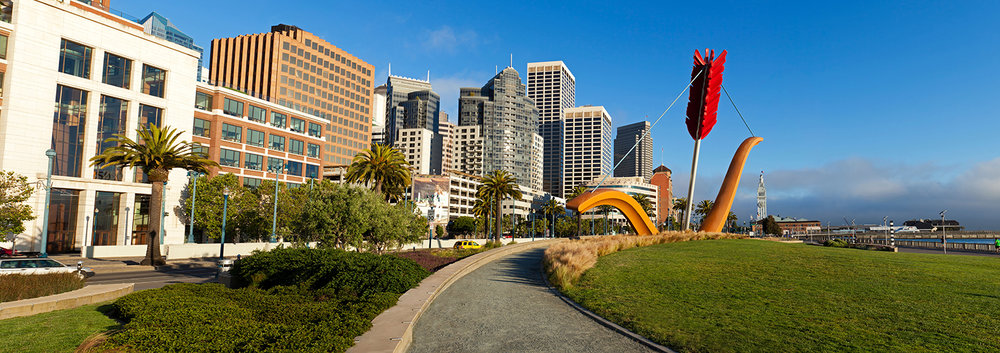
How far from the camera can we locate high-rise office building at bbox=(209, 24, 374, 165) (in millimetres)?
130000

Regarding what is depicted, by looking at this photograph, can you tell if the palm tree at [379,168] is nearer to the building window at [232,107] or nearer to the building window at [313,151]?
the building window at [232,107]

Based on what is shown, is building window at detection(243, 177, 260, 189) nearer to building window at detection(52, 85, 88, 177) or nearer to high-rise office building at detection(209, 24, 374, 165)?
building window at detection(52, 85, 88, 177)

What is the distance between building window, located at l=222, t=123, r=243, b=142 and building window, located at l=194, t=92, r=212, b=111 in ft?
9.08

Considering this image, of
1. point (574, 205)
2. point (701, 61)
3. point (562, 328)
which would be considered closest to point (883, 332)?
point (562, 328)

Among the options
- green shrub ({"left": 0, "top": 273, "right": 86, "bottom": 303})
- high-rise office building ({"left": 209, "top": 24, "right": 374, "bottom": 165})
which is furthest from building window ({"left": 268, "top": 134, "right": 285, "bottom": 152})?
high-rise office building ({"left": 209, "top": 24, "right": 374, "bottom": 165})

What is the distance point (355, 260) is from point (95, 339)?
8866 millimetres

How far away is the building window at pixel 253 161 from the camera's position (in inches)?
2473

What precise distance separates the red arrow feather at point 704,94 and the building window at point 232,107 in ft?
175

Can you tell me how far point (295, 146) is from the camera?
69.2 metres

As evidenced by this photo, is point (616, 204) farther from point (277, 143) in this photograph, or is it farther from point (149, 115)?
point (149, 115)

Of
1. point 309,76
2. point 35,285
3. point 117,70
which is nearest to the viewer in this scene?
point 35,285

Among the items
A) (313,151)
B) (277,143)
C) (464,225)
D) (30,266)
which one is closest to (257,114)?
(277,143)

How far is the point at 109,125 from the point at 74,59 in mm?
6432

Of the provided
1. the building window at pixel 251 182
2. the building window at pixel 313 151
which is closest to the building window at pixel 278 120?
the building window at pixel 313 151
